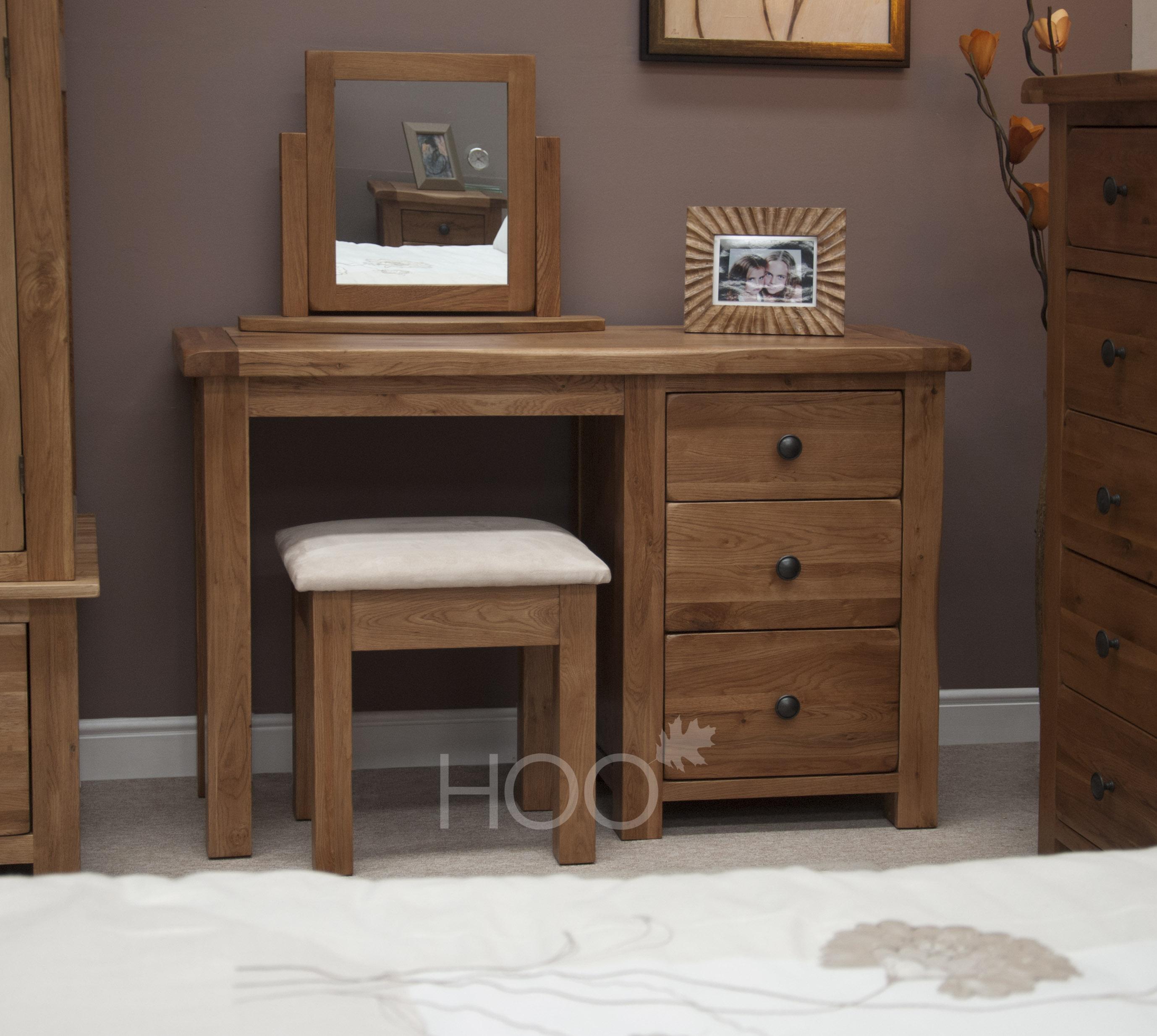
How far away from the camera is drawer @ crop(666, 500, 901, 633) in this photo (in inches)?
85.9

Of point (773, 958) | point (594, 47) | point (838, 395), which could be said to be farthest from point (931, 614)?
point (773, 958)

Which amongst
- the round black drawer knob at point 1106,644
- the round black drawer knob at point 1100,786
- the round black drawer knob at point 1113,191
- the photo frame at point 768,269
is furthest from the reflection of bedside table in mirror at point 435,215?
the round black drawer knob at point 1100,786

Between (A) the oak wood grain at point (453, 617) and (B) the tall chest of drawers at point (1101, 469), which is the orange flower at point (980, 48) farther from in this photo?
(A) the oak wood grain at point (453, 617)

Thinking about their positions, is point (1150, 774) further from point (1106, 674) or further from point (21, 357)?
point (21, 357)

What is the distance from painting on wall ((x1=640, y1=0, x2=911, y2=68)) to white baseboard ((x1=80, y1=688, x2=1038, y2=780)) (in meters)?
1.22

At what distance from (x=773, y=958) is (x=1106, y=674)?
4.26ft

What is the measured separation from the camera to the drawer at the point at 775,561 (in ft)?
7.16

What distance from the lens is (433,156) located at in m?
2.37

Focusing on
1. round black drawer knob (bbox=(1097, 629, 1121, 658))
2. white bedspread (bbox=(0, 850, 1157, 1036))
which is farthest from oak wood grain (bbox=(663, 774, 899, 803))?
white bedspread (bbox=(0, 850, 1157, 1036))

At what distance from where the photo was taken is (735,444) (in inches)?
85.3

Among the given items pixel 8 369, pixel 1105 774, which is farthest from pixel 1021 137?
pixel 8 369

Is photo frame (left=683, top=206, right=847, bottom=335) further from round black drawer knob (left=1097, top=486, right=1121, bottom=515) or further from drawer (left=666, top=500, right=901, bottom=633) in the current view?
round black drawer knob (left=1097, top=486, right=1121, bottom=515)

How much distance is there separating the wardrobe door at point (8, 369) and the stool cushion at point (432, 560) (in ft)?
1.23

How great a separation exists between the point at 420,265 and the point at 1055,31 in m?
1.14
